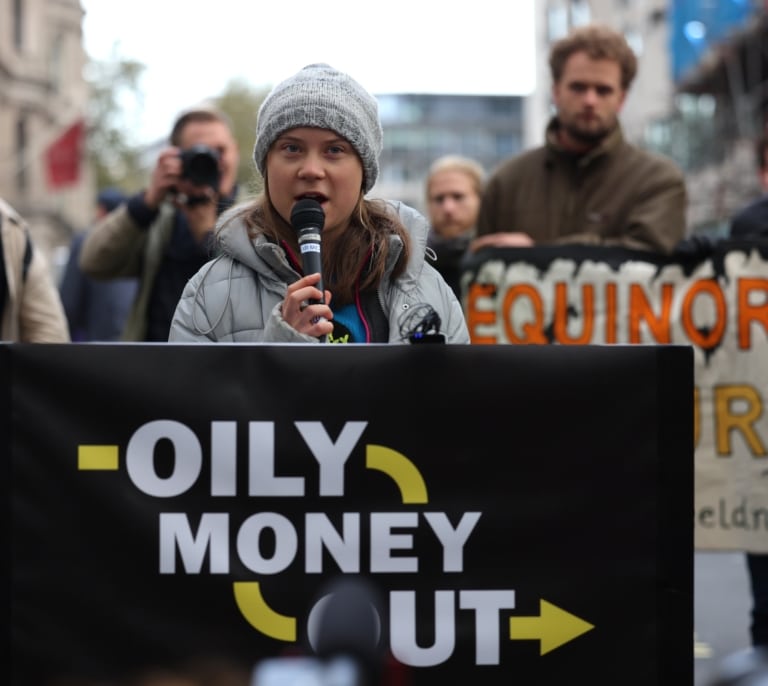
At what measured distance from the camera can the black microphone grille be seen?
330cm

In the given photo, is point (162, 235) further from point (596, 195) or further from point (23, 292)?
point (596, 195)

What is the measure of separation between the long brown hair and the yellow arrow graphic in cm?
90

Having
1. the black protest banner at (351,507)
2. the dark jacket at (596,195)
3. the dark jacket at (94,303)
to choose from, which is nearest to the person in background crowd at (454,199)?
the dark jacket at (596,195)

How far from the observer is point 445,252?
6.62m

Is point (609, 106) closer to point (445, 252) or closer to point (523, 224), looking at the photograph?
point (523, 224)

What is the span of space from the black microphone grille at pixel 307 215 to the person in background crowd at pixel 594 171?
2738mm

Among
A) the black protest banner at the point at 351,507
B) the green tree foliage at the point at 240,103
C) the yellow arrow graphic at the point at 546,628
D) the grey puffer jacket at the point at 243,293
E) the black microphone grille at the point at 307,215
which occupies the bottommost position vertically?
the yellow arrow graphic at the point at 546,628

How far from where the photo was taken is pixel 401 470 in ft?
9.61

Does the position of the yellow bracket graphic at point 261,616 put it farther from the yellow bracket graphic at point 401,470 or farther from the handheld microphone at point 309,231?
the handheld microphone at point 309,231

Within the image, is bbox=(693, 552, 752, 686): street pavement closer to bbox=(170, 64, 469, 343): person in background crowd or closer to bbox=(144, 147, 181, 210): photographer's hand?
bbox=(170, 64, 469, 343): person in background crowd

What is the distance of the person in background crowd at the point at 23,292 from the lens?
563 cm

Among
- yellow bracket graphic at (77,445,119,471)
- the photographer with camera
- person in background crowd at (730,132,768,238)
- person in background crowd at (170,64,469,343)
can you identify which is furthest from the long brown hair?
person in background crowd at (730,132,768,238)

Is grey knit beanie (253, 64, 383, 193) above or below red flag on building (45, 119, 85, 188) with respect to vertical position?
below

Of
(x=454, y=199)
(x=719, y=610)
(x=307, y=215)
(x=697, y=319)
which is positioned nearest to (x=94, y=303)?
(x=454, y=199)
